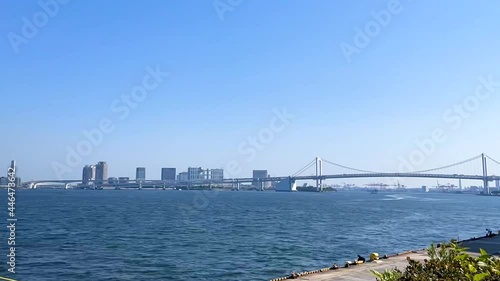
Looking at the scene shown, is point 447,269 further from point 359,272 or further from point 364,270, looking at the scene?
point 364,270

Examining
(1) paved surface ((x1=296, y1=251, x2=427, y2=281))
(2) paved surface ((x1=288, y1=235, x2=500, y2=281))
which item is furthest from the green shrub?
(1) paved surface ((x1=296, y1=251, x2=427, y2=281))

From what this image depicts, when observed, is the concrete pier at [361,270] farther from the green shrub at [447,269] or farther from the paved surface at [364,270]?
the green shrub at [447,269]

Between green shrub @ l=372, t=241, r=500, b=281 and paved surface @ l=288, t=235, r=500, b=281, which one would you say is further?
paved surface @ l=288, t=235, r=500, b=281

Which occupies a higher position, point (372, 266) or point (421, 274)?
point (421, 274)

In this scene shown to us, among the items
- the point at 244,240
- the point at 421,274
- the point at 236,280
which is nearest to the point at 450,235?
the point at 244,240

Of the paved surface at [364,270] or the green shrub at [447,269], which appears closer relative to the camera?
the green shrub at [447,269]

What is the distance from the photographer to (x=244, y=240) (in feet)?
119

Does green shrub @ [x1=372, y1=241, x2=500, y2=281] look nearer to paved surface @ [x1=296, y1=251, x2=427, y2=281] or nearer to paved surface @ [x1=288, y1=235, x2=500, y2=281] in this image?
paved surface @ [x1=288, y1=235, x2=500, y2=281]

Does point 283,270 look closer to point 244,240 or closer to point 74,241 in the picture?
point 244,240

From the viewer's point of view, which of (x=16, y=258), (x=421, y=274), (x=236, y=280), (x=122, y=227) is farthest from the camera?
(x=122, y=227)

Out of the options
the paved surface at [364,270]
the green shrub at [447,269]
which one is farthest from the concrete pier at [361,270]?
the green shrub at [447,269]

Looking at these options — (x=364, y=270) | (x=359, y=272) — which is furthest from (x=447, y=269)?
(x=364, y=270)

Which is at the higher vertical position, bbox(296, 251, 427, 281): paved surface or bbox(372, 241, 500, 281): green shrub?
bbox(372, 241, 500, 281): green shrub

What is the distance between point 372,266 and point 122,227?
31754mm
